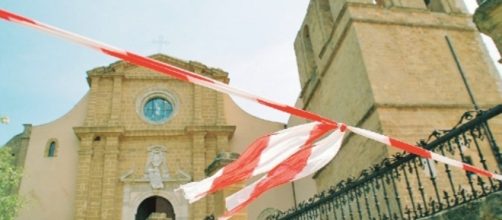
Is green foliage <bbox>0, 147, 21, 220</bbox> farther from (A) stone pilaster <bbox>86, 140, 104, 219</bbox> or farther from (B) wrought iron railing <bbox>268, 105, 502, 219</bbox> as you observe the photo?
(B) wrought iron railing <bbox>268, 105, 502, 219</bbox>

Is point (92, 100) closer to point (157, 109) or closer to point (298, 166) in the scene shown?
point (157, 109)

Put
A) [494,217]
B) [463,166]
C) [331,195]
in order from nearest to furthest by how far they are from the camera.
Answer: [494,217] < [463,166] < [331,195]

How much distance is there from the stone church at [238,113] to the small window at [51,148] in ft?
0.13

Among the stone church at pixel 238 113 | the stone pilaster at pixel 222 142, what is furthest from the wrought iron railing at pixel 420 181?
the stone pilaster at pixel 222 142

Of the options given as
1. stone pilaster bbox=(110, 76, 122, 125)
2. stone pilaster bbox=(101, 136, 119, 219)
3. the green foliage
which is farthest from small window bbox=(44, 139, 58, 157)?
stone pilaster bbox=(110, 76, 122, 125)

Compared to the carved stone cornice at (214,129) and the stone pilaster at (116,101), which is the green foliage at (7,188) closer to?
the stone pilaster at (116,101)

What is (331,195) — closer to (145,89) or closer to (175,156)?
(175,156)

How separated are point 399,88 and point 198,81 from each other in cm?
874

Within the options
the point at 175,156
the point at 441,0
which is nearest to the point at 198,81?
the point at 441,0

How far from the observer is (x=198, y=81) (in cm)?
259

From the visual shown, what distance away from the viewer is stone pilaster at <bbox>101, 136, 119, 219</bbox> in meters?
15.6

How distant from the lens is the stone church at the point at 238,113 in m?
10.4

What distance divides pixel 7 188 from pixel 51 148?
217 cm

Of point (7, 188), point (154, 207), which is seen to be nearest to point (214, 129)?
point (154, 207)
